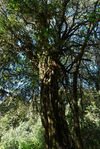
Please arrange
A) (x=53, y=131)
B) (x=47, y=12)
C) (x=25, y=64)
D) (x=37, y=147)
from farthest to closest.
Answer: (x=37, y=147) < (x=25, y=64) < (x=47, y=12) < (x=53, y=131)

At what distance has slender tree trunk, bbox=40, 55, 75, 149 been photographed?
1.99 metres

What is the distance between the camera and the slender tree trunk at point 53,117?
1.99 meters

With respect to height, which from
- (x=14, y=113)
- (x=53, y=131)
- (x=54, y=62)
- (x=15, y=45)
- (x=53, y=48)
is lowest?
(x=53, y=131)

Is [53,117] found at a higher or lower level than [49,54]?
lower

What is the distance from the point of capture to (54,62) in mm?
2953

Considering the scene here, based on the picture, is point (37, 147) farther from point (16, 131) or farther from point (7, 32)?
point (7, 32)

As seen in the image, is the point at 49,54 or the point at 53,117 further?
the point at 49,54

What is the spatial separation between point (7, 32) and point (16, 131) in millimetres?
6363

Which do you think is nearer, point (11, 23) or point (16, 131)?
point (11, 23)

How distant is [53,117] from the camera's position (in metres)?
2.20

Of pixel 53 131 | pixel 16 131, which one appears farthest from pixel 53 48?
pixel 16 131

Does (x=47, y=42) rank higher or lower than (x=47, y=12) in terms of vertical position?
lower

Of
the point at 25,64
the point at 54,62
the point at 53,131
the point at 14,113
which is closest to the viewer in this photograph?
the point at 53,131

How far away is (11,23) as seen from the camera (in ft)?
10.7
